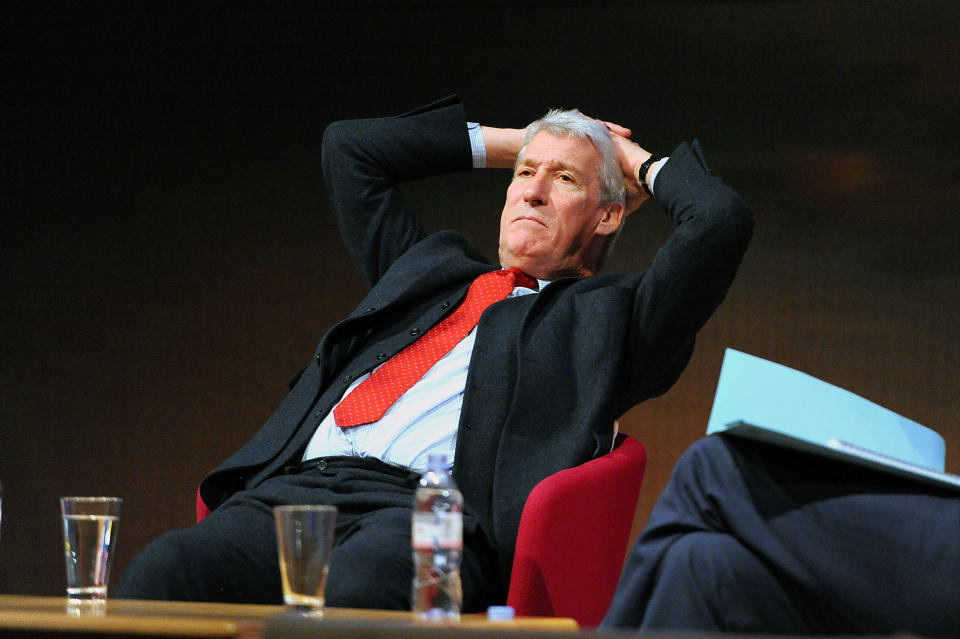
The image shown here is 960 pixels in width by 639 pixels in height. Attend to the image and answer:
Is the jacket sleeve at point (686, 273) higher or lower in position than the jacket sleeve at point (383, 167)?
lower

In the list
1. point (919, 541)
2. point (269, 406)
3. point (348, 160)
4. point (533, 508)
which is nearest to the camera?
point (919, 541)

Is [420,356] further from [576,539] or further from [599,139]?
[599,139]

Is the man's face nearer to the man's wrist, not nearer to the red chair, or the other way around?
the man's wrist

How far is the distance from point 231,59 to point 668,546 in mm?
2969

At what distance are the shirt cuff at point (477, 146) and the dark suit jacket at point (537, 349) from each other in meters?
0.30

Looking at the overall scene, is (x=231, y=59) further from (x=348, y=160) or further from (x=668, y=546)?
(x=668, y=546)

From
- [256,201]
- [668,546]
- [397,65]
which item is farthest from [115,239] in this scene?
[668,546]

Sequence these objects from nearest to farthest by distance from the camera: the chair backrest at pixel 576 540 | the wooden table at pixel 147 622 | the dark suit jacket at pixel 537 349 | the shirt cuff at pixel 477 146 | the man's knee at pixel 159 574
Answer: the wooden table at pixel 147 622 → the man's knee at pixel 159 574 → the chair backrest at pixel 576 540 → the dark suit jacket at pixel 537 349 → the shirt cuff at pixel 477 146

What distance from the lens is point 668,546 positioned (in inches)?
47.4

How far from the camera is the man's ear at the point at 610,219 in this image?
248 cm

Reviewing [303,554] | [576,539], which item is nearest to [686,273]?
[576,539]

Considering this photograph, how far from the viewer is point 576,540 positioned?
1.84 metres

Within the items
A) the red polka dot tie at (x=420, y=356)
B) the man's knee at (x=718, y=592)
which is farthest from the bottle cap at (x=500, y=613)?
the red polka dot tie at (x=420, y=356)

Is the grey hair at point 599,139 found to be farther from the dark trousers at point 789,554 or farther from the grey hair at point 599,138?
the dark trousers at point 789,554
